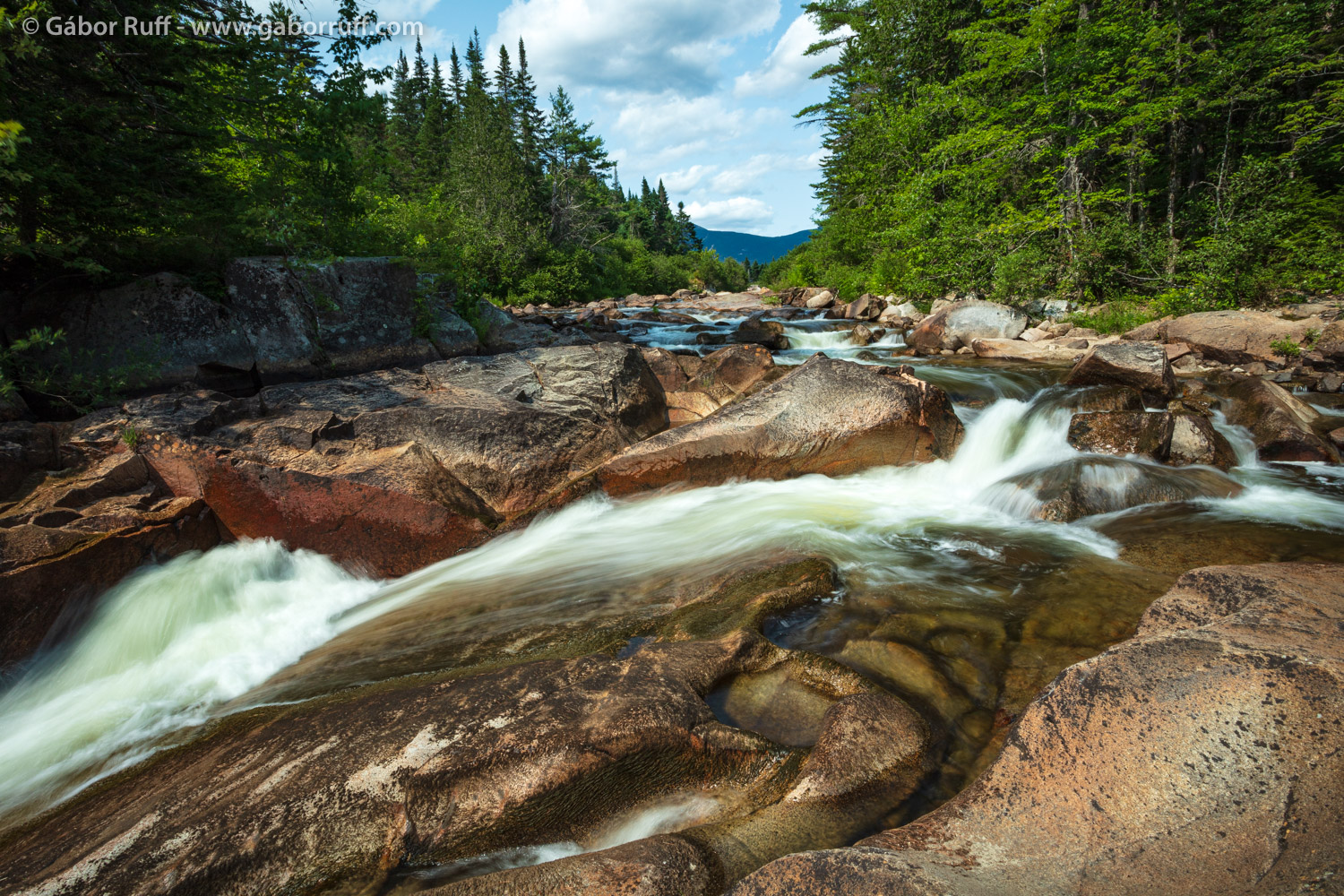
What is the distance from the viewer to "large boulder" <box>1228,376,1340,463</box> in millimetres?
7633

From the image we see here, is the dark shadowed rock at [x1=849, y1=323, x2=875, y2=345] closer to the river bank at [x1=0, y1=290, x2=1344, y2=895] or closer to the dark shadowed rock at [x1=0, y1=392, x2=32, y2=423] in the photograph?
the river bank at [x1=0, y1=290, x2=1344, y2=895]

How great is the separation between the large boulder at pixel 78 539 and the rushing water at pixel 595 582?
20 cm

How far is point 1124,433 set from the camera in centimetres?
752

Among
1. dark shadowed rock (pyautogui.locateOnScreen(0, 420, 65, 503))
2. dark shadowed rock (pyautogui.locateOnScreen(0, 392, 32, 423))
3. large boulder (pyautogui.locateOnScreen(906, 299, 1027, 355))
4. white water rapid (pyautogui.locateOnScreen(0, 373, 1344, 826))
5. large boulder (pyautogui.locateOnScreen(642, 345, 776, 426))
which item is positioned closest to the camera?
white water rapid (pyautogui.locateOnScreen(0, 373, 1344, 826))

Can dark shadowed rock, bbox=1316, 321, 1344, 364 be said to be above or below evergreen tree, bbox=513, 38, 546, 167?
below

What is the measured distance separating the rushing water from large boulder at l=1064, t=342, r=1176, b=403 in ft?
6.03

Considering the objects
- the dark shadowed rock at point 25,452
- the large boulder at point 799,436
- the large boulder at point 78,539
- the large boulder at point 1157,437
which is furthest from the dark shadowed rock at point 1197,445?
the dark shadowed rock at point 25,452

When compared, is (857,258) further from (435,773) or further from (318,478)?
(435,773)

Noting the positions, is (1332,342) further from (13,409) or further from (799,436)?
(13,409)

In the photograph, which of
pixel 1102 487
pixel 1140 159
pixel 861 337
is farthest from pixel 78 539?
pixel 1140 159

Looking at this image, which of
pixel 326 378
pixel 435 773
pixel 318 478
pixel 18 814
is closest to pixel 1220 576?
pixel 435 773

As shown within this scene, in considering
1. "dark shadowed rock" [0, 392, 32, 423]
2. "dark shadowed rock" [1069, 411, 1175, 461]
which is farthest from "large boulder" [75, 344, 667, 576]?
"dark shadowed rock" [1069, 411, 1175, 461]

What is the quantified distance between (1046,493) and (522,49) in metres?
63.6

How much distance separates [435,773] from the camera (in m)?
2.56
